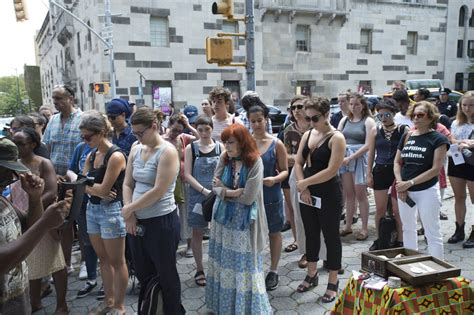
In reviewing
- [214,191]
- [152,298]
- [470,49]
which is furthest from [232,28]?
[470,49]

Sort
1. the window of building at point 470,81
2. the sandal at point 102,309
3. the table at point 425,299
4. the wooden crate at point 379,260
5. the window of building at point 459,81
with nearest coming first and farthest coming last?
the table at point 425,299
the wooden crate at point 379,260
the sandal at point 102,309
the window of building at point 459,81
the window of building at point 470,81

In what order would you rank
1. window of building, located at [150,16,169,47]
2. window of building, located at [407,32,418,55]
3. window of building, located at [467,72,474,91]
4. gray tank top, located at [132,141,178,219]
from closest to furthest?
1. gray tank top, located at [132,141,178,219]
2. window of building, located at [150,16,169,47]
3. window of building, located at [407,32,418,55]
4. window of building, located at [467,72,474,91]

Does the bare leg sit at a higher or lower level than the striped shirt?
lower

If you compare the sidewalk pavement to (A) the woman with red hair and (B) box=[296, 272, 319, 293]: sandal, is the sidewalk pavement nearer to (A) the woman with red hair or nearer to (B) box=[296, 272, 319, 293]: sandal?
(B) box=[296, 272, 319, 293]: sandal

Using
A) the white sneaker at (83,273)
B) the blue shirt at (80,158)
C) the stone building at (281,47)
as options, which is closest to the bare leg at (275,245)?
the blue shirt at (80,158)

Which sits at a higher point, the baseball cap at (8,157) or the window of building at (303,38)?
the window of building at (303,38)

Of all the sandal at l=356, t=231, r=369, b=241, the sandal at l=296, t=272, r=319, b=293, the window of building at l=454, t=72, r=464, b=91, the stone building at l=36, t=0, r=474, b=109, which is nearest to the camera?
the sandal at l=296, t=272, r=319, b=293

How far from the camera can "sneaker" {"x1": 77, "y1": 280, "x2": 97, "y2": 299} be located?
432cm

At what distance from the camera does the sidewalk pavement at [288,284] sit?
3920 millimetres

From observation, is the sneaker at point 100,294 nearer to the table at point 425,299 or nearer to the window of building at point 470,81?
the table at point 425,299

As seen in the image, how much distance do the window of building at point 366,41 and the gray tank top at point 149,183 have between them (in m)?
27.5

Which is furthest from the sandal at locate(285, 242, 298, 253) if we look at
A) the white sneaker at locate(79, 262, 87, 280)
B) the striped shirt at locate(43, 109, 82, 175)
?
the striped shirt at locate(43, 109, 82, 175)

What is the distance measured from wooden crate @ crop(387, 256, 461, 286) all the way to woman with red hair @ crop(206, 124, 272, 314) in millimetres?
1286

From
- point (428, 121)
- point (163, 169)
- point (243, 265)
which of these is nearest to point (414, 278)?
point (243, 265)
